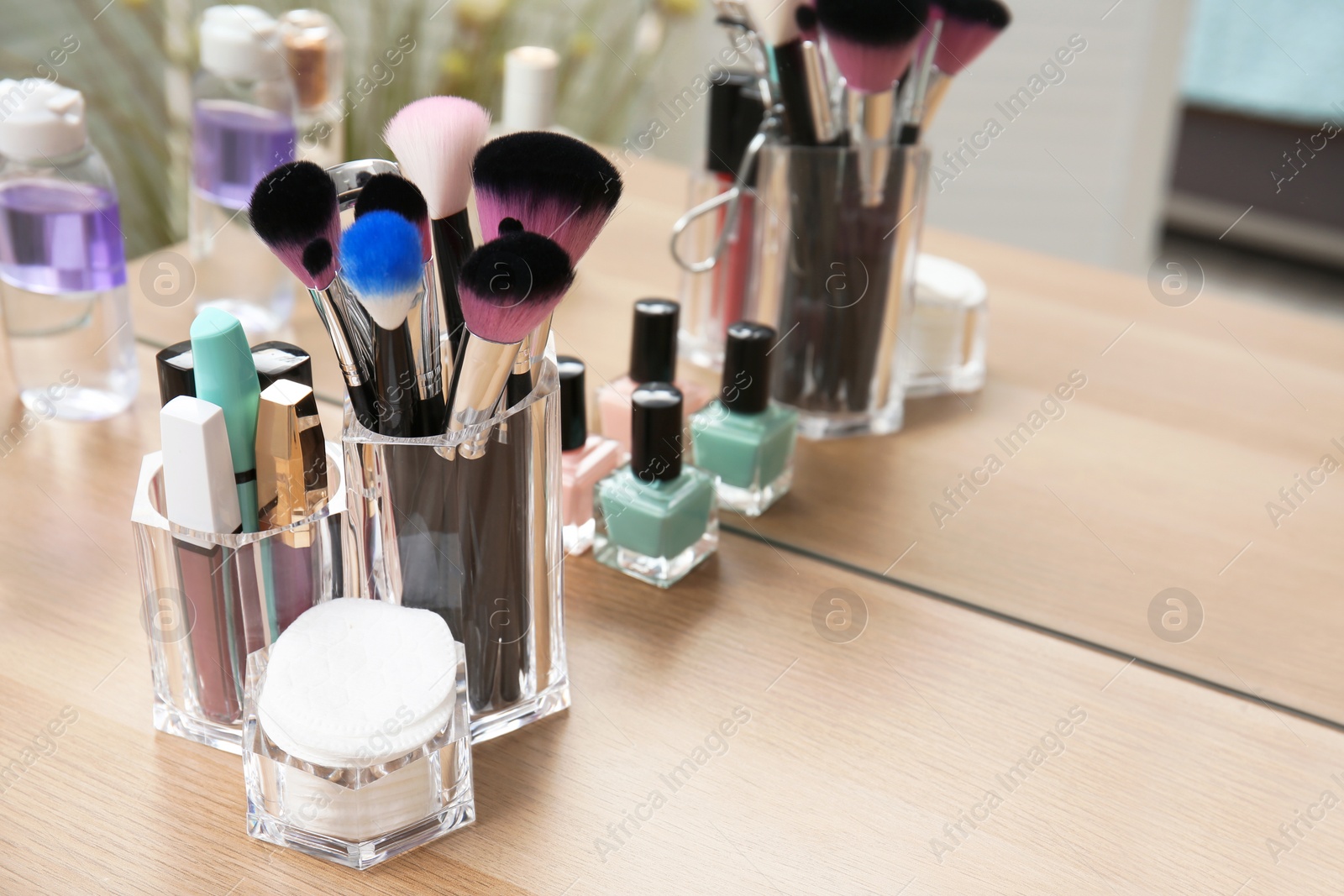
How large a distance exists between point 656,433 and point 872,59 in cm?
21

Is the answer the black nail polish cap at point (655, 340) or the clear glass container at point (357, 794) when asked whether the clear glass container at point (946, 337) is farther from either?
the clear glass container at point (357, 794)

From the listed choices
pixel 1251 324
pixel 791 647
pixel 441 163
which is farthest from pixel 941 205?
pixel 441 163

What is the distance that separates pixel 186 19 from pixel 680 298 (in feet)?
2.43

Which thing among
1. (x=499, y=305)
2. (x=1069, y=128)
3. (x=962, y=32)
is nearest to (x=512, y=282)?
(x=499, y=305)

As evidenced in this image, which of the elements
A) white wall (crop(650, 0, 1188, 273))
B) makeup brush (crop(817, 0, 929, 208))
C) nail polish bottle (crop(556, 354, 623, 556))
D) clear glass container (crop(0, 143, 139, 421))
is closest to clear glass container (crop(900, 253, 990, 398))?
makeup brush (crop(817, 0, 929, 208))

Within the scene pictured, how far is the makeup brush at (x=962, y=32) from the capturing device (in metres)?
0.59

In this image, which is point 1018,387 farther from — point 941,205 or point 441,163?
point 941,205

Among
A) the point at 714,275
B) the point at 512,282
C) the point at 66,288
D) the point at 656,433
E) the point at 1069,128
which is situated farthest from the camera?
the point at 1069,128

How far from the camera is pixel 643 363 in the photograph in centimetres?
62

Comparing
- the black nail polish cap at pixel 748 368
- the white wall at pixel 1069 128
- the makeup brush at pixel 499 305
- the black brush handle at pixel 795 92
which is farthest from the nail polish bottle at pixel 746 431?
the white wall at pixel 1069 128

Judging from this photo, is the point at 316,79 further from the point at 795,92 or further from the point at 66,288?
the point at 795,92

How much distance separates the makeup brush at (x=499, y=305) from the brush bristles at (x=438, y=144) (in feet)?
0.14

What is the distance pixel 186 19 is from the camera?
121cm

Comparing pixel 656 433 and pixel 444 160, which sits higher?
pixel 444 160
